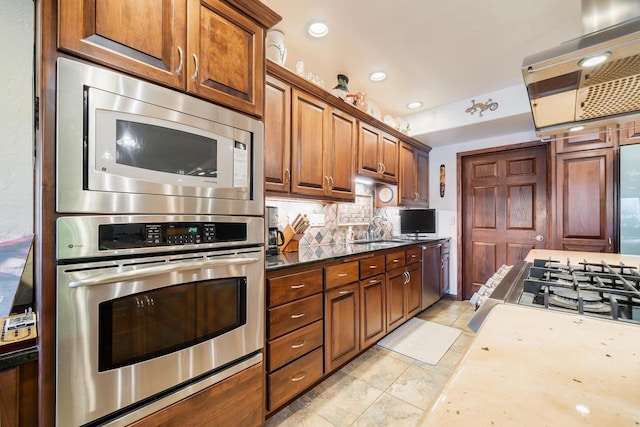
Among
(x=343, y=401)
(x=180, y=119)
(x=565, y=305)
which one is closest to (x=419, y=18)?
(x=180, y=119)

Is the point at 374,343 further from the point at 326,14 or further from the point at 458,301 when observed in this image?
the point at 326,14

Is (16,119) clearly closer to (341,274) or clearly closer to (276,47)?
(276,47)

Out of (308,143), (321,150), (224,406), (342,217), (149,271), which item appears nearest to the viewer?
(149,271)

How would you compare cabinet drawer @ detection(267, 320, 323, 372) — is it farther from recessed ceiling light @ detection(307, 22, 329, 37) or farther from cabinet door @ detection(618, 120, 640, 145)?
cabinet door @ detection(618, 120, 640, 145)

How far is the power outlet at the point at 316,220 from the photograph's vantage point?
2.69 metres

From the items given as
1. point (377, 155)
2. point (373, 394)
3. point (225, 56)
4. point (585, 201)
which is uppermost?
point (225, 56)

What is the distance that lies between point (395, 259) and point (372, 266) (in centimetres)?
42

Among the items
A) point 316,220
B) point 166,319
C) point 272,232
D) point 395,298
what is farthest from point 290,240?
point 166,319

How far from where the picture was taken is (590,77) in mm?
902

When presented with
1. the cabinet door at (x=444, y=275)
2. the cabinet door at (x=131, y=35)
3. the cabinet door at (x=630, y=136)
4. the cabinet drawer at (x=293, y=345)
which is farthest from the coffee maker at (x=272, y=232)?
the cabinet door at (x=630, y=136)

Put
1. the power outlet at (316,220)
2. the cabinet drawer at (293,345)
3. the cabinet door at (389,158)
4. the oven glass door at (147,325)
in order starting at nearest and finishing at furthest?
the oven glass door at (147,325)
the cabinet drawer at (293,345)
the power outlet at (316,220)
the cabinet door at (389,158)

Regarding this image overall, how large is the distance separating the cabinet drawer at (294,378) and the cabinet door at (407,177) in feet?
7.15

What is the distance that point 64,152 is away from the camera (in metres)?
0.89

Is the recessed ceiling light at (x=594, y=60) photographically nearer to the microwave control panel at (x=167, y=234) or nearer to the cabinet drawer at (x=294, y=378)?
the microwave control panel at (x=167, y=234)
